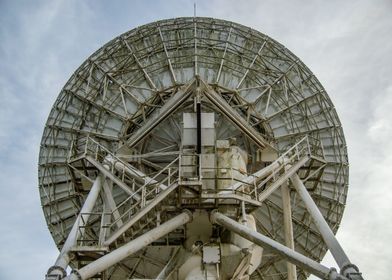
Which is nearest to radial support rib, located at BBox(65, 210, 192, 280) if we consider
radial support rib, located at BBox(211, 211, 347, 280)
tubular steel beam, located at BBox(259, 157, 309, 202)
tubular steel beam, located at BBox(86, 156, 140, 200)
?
radial support rib, located at BBox(211, 211, 347, 280)

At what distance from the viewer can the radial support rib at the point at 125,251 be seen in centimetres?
1367

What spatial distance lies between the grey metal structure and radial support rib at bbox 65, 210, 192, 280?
2115mm

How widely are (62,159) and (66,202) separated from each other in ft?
6.05

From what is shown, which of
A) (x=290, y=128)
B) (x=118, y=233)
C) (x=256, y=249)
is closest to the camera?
(x=118, y=233)

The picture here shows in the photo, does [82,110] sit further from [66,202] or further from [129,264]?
[129,264]

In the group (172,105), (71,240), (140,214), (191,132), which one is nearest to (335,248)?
(140,214)

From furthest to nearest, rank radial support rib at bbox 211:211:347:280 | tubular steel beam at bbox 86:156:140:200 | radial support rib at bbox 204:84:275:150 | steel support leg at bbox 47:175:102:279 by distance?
1. radial support rib at bbox 204:84:275:150
2. tubular steel beam at bbox 86:156:140:200
3. steel support leg at bbox 47:175:102:279
4. radial support rib at bbox 211:211:347:280

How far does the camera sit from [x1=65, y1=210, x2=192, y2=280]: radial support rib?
13.7m

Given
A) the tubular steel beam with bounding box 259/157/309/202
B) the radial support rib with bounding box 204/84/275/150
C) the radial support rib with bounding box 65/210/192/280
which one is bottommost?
the radial support rib with bounding box 65/210/192/280

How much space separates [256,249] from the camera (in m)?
17.5

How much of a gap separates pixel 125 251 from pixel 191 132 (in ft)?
17.2

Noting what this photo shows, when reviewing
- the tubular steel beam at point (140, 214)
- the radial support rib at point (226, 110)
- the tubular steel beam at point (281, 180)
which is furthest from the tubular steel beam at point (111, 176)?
the radial support rib at point (226, 110)

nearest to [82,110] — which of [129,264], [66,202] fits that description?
[66,202]

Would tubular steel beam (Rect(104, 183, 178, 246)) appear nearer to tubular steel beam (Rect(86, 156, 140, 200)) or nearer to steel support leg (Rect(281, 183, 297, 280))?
tubular steel beam (Rect(86, 156, 140, 200))
